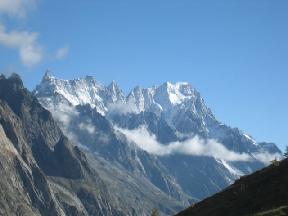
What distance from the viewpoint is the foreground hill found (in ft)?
181

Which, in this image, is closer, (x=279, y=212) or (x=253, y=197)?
(x=279, y=212)

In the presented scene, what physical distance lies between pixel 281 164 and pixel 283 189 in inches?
496

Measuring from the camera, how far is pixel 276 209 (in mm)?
47375

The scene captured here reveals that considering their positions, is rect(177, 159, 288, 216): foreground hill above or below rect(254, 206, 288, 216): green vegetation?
above

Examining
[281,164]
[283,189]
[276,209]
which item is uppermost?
[281,164]

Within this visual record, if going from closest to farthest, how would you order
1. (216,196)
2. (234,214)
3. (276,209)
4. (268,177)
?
(276,209), (234,214), (268,177), (216,196)

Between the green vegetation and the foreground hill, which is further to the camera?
the foreground hill

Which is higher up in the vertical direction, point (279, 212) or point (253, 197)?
point (253, 197)

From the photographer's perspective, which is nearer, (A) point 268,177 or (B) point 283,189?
(B) point 283,189

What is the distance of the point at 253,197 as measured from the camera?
59938 millimetres

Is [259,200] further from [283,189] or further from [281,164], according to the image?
[281,164]

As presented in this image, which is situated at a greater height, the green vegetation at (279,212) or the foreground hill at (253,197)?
the foreground hill at (253,197)

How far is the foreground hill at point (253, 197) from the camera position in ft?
181

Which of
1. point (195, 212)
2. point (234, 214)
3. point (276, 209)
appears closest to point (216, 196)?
point (195, 212)
